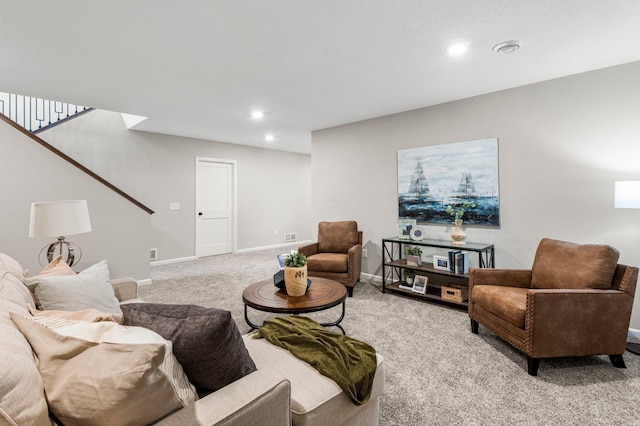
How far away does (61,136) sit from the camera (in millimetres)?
4734

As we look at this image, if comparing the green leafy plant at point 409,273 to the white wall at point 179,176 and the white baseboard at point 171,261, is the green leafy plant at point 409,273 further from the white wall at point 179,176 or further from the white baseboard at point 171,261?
the white baseboard at point 171,261

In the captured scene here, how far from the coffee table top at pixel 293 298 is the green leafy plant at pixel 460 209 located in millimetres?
1763

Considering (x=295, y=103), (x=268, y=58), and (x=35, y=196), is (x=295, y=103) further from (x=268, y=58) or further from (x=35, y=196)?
(x=35, y=196)

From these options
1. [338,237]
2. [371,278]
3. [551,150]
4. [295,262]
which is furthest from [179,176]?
[551,150]

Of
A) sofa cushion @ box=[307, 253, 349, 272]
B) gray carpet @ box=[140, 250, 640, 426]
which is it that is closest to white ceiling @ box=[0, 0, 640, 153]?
sofa cushion @ box=[307, 253, 349, 272]

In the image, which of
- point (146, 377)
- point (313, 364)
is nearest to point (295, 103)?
point (313, 364)

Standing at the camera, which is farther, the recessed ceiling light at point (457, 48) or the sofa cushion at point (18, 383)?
the recessed ceiling light at point (457, 48)

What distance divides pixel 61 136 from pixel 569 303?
645 cm

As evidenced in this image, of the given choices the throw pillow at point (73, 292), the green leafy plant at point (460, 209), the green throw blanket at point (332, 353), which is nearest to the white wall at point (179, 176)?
the green leafy plant at point (460, 209)

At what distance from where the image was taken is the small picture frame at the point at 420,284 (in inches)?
143

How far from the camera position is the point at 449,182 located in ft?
12.3

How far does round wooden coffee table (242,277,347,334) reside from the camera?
2209 mm

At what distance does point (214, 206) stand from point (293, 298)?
4.50 metres

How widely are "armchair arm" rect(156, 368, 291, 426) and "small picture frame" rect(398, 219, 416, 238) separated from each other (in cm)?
313
